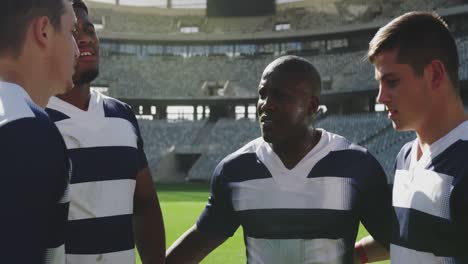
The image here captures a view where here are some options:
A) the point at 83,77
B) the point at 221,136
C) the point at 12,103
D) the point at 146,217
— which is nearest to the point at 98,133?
the point at 83,77

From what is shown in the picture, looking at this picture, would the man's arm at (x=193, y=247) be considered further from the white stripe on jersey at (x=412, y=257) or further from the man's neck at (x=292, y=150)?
the white stripe on jersey at (x=412, y=257)

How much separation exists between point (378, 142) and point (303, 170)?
3175cm

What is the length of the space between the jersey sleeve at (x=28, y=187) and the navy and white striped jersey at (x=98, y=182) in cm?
146

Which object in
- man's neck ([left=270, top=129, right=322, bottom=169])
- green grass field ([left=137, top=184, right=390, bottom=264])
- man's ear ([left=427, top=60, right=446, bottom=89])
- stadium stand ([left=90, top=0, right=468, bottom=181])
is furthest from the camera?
stadium stand ([left=90, top=0, right=468, bottom=181])

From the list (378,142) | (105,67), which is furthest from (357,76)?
(105,67)

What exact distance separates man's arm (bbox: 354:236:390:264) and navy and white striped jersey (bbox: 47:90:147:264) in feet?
4.22

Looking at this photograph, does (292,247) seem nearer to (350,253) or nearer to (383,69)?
(350,253)

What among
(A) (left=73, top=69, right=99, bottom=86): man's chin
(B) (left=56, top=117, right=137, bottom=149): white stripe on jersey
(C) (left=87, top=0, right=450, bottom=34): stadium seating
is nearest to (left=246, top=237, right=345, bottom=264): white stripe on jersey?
(B) (left=56, top=117, right=137, bottom=149): white stripe on jersey

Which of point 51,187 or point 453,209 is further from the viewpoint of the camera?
point 453,209

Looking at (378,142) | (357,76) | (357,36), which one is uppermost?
(357,36)

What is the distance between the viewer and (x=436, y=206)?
211 centimetres

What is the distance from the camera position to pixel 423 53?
2260 mm

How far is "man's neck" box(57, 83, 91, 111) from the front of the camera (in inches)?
120

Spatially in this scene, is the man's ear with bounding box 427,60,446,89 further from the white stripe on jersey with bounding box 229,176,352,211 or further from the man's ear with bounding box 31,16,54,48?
the man's ear with bounding box 31,16,54,48
